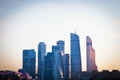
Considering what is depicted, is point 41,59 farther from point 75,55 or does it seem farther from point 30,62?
point 75,55

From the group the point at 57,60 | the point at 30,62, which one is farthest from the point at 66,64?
the point at 30,62

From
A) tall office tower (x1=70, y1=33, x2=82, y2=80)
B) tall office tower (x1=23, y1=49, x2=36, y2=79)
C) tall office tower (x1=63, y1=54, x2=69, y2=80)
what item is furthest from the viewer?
tall office tower (x1=70, y1=33, x2=82, y2=80)

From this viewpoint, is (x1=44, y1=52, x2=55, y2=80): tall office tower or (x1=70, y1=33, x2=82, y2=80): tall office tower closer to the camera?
(x1=44, y1=52, x2=55, y2=80): tall office tower

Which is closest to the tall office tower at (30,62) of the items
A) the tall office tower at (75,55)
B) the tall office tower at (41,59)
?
the tall office tower at (41,59)

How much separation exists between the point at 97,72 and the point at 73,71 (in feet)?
14.5

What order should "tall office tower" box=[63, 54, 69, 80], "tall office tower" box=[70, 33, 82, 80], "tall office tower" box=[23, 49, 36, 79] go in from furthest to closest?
"tall office tower" box=[70, 33, 82, 80]
"tall office tower" box=[63, 54, 69, 80]
"tall office tower" box=[23, 49, 36, 79]

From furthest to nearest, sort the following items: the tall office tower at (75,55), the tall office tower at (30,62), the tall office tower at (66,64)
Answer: the tall office tower at (75,55) < the tall office tower at (66,64) < the tall office tower at (30,62)

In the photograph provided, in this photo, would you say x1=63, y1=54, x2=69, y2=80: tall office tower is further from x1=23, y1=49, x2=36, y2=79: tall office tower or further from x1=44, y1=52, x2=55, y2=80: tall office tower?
x1=23, y1=49, x2=36, y2=79: tall office tower

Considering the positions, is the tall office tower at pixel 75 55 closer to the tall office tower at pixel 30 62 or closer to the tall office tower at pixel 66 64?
the tall office tower at pixel 66 64

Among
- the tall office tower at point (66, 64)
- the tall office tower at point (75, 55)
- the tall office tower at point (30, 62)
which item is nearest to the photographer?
the tall office tower at point (30, 62)

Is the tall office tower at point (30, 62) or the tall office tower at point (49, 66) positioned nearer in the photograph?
the tall office tower at point (30, 62)

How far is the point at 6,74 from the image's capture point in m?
12.4

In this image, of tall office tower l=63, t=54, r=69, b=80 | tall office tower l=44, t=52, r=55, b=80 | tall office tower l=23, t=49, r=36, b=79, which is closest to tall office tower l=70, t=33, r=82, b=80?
tall office tower l=63, t=54, r=69, b=80

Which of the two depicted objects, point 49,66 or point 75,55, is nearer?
point 49,66
